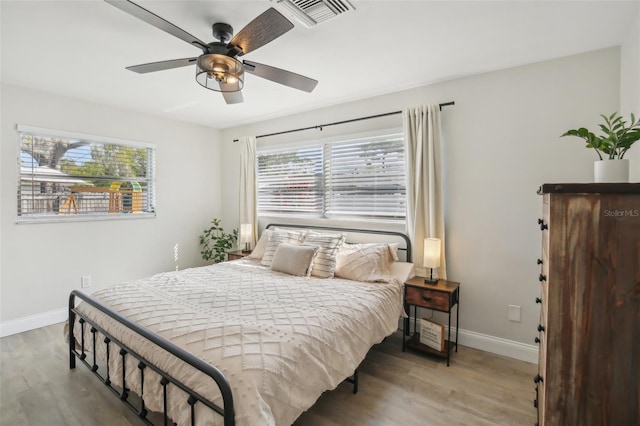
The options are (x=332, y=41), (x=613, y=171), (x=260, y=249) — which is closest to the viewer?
(x=613, y=171)

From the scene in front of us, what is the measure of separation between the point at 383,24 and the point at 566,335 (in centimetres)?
209

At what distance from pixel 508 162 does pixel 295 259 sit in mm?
2193

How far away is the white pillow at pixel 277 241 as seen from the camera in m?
3.52

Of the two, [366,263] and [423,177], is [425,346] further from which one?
[423,177]

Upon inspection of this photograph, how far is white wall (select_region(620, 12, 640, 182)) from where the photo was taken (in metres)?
1.97

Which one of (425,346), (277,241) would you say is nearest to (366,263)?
(425,346)

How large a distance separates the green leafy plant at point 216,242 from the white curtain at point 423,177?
9.52 feet

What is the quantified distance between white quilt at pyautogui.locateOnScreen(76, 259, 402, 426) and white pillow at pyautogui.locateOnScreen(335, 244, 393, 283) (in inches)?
5.0

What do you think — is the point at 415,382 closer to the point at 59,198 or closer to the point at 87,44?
the point at 87,44

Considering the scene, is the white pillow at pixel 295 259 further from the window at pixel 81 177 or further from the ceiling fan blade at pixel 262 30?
the window at pixel 81 177

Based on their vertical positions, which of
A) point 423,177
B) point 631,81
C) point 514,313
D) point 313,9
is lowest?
point 514,313

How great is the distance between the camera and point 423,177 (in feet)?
10.2

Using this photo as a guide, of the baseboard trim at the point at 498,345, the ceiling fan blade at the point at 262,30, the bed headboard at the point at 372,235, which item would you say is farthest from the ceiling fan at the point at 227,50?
the baseboard trim at the point at 498,345

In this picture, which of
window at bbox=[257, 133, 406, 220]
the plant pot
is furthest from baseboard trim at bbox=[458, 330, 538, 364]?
the plant pot
